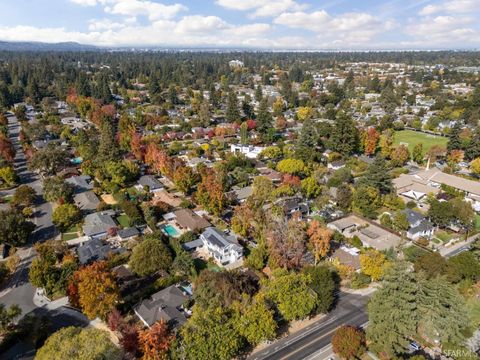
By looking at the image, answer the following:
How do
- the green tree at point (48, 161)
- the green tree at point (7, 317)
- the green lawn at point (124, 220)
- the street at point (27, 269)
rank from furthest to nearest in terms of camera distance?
the green tree at point (48, 161) < the green lawn at point (124, 220) < the street at point (27, 269) < the green tree at point (7, 317)

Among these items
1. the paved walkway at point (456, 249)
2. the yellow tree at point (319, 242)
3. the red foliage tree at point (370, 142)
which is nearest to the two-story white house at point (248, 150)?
the red foliage tree at point (370, 142)

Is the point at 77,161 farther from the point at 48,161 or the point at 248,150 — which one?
the point at 248,150

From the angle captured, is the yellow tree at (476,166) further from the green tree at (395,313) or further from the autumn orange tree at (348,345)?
the autumn orange tree at (348,345)

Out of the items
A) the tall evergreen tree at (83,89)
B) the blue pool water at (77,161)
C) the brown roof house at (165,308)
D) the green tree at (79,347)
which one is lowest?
the brown roof house at (165,308)

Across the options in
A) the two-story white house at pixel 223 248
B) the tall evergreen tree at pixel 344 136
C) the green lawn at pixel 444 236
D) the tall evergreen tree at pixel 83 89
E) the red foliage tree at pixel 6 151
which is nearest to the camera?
the two-story white house at pixel 223 248

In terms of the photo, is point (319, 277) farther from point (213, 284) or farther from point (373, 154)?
point (373, 154)

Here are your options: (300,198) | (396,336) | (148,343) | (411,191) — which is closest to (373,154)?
(411,191)
